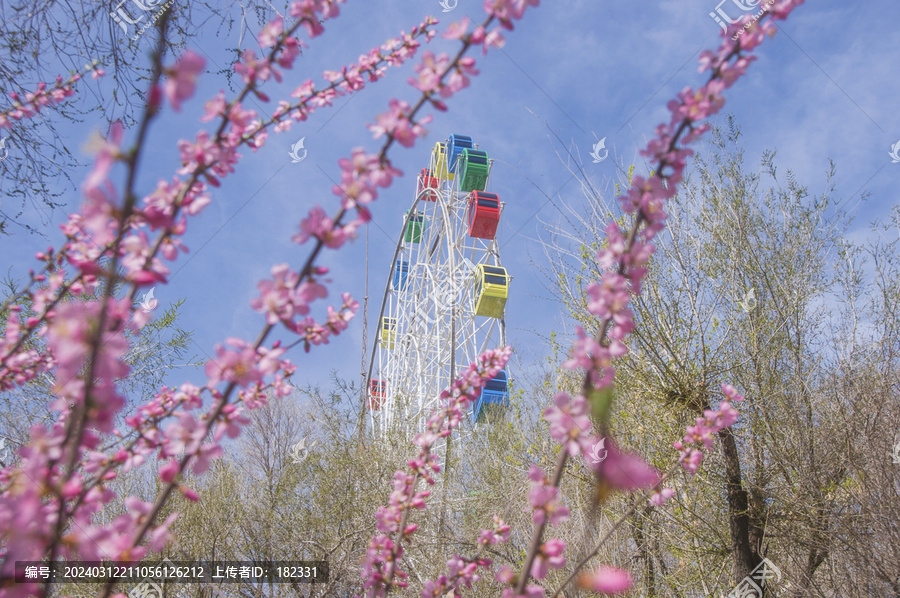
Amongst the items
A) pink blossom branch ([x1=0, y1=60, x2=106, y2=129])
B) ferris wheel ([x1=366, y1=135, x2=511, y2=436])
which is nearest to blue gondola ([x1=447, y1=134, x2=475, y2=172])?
ferris wheel ([x1=366, y1=135, x2=511, y2=436])

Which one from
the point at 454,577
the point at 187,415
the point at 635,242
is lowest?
the point at 454,577

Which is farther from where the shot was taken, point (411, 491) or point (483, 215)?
point (483, 215)

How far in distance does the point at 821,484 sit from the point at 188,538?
31.6ft

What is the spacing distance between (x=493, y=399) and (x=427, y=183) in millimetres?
8462

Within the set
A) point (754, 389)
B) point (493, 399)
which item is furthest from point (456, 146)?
point (754, 389)

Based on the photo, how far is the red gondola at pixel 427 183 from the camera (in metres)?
19.7

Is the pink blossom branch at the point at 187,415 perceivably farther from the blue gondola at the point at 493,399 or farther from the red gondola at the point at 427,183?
the red gondola at the point at 427,183

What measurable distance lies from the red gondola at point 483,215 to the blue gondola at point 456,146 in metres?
2.27

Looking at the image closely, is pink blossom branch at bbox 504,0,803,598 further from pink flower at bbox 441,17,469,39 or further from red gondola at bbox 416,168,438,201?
red gondola at bbox 416,168,438,201

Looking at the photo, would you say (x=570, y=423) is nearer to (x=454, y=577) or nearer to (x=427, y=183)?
(x=454, y=577)

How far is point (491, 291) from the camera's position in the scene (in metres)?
16.0

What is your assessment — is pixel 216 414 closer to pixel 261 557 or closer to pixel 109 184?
pixel 109 184

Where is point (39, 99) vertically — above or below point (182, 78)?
above

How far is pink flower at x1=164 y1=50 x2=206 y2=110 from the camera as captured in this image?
70 cm
